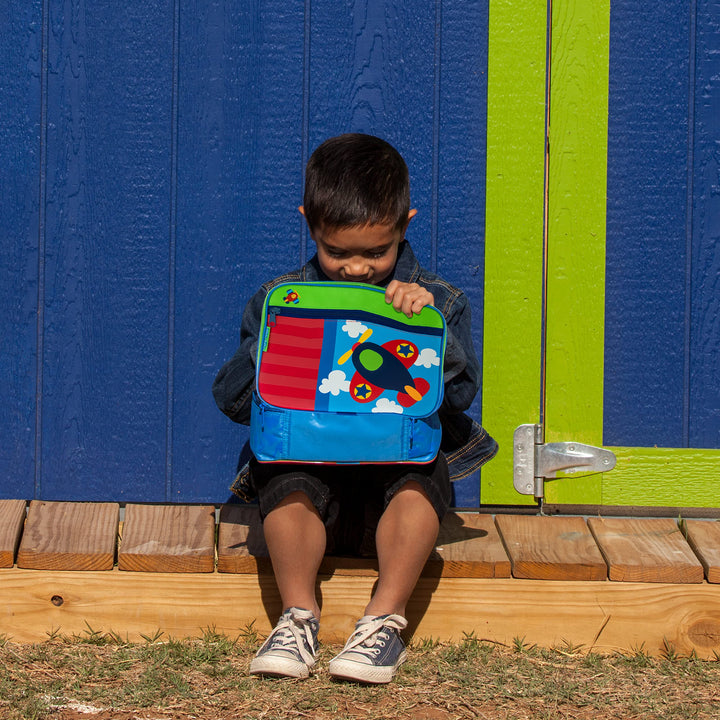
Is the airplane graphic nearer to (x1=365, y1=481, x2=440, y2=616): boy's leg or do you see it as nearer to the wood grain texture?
(x1=365, y1=481, x2=440, y2=616): boy's leg

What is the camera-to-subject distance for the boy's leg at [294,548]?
248cm

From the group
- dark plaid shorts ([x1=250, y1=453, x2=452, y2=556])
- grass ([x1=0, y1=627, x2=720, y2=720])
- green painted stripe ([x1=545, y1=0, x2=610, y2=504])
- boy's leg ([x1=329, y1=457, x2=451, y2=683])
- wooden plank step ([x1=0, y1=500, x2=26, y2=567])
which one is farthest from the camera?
green painted stripe ([x1=545, y1=0, x2=610, y2=504])

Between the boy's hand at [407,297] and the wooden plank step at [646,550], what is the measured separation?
76 cm

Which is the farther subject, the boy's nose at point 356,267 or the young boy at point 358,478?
the boy's nose at point 356,267

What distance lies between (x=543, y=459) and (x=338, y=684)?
0.95 m

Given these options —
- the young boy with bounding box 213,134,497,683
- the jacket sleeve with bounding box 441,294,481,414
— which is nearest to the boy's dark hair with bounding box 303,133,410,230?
the young boy with bounding box 213,134,497,683

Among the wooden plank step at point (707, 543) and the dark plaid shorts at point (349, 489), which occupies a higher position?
the dark plaid shorts at point (349, 489)

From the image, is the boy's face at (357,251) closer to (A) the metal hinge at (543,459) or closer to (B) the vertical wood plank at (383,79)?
(B) the vertical wood plank at (383,79)

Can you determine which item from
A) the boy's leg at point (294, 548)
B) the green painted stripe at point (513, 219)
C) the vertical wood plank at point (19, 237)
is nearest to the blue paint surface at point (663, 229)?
the green painted stripe at point (513, 219)

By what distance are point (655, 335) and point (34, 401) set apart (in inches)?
65.0

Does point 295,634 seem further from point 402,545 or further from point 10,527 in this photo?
point 10,527

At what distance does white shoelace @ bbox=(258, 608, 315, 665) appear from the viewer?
2404 mm

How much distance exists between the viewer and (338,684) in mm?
2379

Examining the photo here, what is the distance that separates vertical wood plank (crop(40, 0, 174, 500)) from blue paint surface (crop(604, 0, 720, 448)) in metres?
1.19
